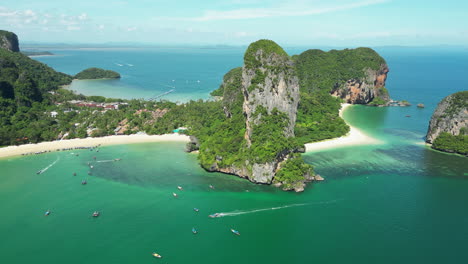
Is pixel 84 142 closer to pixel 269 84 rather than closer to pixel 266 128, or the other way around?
pixel 266 128

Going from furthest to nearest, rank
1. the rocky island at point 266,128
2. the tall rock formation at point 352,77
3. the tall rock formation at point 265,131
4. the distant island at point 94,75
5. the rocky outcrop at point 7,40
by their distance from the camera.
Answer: the distant island at point 94,75 → the rocky outcrop at point 7,40 → the tall rock formation at point 352,77 → the rocky island at point 266,128 → the tall rock formation at point 265,131

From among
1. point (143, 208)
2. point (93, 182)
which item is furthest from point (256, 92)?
point (93, 182)

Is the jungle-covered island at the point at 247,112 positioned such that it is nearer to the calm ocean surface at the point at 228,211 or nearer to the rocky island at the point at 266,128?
the rocky island at the point at 266,128

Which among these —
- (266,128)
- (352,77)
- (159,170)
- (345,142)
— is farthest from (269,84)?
(352,77)

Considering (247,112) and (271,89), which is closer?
(271,89)

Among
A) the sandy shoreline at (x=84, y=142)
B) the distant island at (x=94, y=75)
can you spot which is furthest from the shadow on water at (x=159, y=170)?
the distant island at (x=94, y=75)

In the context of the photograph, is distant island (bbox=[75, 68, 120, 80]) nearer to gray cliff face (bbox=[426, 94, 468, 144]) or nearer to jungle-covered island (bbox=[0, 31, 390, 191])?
jungle-covered island (bbox=[0, 31, 390, 191])
